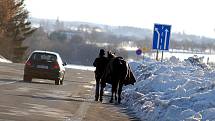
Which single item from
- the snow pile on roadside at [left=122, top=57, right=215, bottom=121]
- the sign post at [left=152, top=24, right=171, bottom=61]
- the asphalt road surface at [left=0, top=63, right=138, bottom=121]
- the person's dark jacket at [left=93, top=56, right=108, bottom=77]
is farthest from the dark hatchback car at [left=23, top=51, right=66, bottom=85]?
the person's dark jacket at [left=93, top=56, right=108, bottom=77]

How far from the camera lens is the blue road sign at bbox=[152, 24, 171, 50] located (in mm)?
34531

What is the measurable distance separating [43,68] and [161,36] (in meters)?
7.07

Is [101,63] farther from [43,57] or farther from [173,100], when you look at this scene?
[43,57]

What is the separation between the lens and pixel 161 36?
35.1 meters

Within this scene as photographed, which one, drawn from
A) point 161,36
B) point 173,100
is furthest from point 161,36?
point 173,100

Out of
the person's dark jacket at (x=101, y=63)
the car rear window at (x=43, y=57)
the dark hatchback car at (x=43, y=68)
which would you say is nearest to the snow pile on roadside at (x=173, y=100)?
the person's dark jacket at (x=101, y=63)

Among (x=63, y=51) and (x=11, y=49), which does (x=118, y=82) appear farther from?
(x=63, y=51)

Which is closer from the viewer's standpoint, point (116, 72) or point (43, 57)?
point (116, 72)

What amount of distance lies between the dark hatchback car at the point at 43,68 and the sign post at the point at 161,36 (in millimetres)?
5854

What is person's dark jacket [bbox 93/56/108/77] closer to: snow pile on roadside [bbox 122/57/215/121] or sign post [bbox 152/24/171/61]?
snow pile on roadside [bbox 122/57/215/121]

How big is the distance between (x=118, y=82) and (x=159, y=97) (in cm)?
295

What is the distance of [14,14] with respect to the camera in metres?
103

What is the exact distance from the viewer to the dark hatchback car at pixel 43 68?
1222 inches

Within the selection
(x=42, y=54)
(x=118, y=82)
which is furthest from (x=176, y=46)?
(x=118, y=82)
